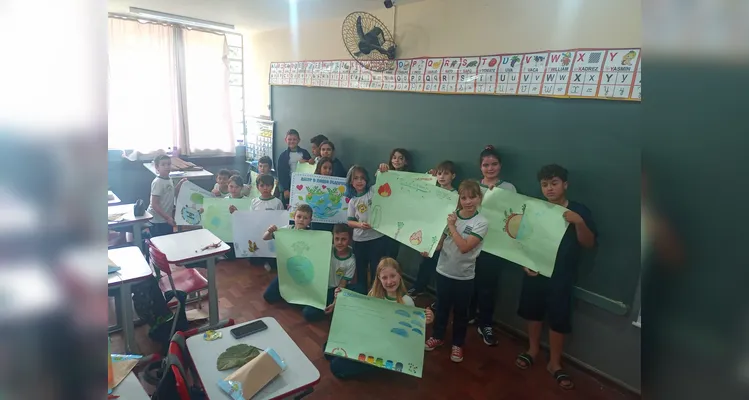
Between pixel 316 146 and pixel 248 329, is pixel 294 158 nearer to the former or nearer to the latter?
pixel 316 146

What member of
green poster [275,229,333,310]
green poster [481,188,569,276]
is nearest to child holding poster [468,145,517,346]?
green poster [481,188,569,276]

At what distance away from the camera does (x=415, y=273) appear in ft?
12.2

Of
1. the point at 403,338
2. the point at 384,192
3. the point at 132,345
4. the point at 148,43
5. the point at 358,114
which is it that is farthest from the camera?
the point at 148,43

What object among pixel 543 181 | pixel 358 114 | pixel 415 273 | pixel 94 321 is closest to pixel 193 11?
pixel 358 114

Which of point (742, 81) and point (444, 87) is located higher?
point (444, 87)

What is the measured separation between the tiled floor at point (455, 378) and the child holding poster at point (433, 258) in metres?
0.54

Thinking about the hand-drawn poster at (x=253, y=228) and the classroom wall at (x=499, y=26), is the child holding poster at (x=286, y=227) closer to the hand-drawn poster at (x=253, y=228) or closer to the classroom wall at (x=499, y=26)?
the hand-drawn poster at (x=253, y=228)

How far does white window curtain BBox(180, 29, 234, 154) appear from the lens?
5461 mm

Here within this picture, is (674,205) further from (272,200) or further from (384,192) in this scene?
(272,200)

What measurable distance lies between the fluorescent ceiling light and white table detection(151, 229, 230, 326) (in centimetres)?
307

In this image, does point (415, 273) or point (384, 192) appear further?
point (415, 273)

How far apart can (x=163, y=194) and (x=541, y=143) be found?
3.34m

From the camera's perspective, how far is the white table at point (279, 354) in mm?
1544

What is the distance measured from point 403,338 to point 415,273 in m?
1.50
